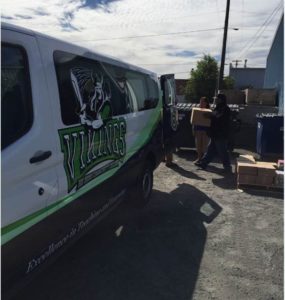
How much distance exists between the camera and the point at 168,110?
7.19m

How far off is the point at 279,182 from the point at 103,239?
135 inches

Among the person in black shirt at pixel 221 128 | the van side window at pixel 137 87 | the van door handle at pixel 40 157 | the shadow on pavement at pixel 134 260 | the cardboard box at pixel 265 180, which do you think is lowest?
the cardboard box at pixel 265 180

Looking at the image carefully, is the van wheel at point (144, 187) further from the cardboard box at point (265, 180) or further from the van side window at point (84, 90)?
the cardboard box at point (265, 180)

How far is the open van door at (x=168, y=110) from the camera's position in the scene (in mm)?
6980

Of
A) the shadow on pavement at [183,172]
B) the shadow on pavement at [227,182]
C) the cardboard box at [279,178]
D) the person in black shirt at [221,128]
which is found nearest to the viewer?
the cardboard box at [279,178]

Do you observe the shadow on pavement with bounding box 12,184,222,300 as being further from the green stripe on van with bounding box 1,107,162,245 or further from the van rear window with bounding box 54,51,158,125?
the van rear window with bounding box 54,51,158,125

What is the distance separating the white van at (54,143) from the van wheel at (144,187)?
0.89m

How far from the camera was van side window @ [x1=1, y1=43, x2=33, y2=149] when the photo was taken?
257 centimetres

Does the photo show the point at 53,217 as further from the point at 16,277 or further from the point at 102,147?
the point at 102,147

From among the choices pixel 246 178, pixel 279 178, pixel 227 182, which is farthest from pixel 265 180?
pixel 227 182

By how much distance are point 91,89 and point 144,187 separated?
2.45 m

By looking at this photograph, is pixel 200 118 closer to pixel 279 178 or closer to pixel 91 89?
pixel 279 178

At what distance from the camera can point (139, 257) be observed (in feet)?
13.7

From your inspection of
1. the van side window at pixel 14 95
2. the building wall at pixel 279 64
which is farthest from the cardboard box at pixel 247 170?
the building wall at pixel 279 64
